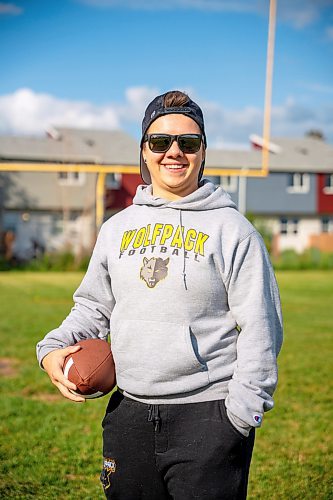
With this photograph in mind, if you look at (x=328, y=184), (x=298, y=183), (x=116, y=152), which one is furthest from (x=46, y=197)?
(x=328, y=184)

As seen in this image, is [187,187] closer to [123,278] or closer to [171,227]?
[171,227]

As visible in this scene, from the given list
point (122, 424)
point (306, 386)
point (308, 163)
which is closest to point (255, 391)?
point (122, 424)

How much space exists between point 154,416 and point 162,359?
18cm

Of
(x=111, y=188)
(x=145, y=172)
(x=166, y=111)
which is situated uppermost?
(x=111, y=188)

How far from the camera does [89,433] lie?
17.7ft

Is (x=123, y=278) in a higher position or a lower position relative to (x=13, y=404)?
higher

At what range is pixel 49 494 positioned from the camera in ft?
13.7

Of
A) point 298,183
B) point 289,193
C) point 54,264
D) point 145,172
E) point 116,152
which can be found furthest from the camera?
point 298,183

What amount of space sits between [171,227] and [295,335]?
808cm

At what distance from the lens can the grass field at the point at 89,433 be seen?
4332 millimetres

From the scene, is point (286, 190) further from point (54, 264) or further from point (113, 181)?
point (54, 264)

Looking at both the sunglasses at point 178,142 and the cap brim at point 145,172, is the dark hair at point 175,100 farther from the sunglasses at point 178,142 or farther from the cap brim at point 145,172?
the cap brim at point 145,172

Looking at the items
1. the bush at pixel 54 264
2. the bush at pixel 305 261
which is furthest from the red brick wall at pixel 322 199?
the bush at pixel 54 264

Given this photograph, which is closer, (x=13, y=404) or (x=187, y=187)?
(x=187, y=187)
